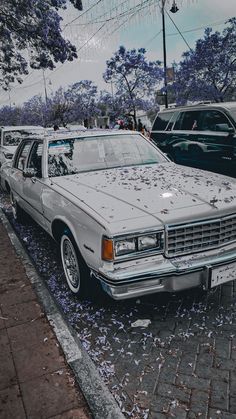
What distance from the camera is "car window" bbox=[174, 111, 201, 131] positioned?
305 inches

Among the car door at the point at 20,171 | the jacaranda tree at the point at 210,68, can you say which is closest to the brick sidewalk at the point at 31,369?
the car door at the point at 20,171

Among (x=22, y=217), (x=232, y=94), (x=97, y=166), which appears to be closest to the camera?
(x=97, y=166)

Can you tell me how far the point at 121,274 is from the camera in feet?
9.00

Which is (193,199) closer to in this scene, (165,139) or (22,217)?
(22,217)

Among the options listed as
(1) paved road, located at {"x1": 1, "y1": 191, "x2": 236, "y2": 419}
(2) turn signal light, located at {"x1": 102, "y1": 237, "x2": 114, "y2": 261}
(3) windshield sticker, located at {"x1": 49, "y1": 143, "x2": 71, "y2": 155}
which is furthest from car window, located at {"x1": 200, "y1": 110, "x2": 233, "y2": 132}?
(2) turn signal light, located at {"x1": 102, "y1": 237, "x2": 114, "y2": 261}

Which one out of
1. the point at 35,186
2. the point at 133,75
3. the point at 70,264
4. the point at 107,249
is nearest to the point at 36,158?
the point at 35,186

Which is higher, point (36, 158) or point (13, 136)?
point (13, 136)

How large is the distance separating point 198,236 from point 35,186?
8.50ft

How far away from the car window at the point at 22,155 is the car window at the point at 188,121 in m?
3.96

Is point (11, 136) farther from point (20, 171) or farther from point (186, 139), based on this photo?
point (186, 139)

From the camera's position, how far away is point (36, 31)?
33.7ft

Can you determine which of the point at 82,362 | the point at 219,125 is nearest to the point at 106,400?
the point at 82,362

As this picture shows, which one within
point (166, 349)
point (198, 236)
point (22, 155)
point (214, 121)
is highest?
point (214, 121)

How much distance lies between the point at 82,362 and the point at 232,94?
19.0 metres
